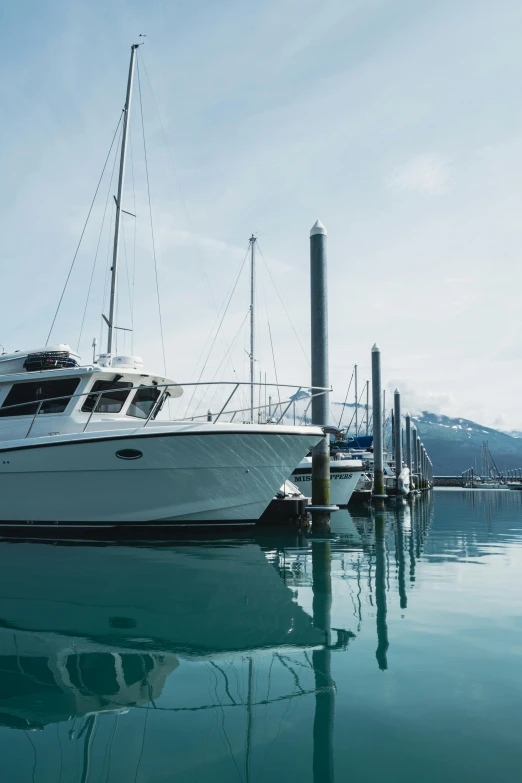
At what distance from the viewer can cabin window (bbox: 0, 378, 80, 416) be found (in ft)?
39.7

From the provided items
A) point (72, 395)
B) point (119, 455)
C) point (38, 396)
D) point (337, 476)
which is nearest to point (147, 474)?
point (119, 455)

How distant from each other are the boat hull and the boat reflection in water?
277cm

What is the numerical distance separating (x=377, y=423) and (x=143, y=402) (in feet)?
48.5

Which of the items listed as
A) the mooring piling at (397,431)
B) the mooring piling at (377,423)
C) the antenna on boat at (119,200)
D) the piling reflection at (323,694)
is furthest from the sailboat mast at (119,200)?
the mooring piling at (397,431)

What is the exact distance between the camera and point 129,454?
35.4 ft

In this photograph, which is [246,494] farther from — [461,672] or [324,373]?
[461,672]

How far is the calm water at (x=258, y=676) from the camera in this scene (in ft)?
8.91

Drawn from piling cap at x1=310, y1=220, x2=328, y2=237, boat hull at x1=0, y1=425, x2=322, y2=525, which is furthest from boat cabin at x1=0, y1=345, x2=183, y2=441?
piling cap at x1=310, y1=220, x2=328, y2=237

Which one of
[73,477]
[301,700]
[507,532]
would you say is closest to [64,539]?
[73,477]

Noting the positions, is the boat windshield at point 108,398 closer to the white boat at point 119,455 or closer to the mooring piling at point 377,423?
the white boat at point 119,455

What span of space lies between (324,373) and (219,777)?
39.5 ft

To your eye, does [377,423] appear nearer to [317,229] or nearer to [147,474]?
[317,229]

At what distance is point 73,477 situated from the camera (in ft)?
36.7

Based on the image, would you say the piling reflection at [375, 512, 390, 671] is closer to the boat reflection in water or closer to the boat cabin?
the boat reflection in water
